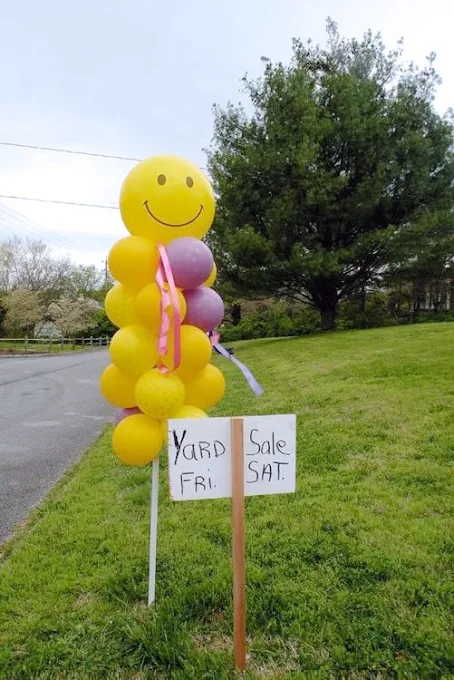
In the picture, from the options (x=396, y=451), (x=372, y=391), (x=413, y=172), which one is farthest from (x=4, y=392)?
(x=413, y=172)

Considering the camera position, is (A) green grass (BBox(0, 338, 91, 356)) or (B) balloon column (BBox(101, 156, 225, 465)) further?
(A) green grass (BBox(0, 338, 91, 356))

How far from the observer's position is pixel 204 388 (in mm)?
2670

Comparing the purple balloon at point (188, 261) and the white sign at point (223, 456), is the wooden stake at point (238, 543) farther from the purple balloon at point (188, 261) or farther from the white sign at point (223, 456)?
the purple balloon at point (188, 261)

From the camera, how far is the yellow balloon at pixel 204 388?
266cm

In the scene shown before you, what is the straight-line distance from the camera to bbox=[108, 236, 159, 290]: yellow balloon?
2445 mm

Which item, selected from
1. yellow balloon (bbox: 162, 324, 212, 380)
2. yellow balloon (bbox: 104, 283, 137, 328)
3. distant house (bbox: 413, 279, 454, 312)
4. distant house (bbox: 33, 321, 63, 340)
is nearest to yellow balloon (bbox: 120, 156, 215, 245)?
yellow balloon (bbox: 104, 283, 137, 328)

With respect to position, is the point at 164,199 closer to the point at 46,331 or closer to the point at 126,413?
the point at 126,413

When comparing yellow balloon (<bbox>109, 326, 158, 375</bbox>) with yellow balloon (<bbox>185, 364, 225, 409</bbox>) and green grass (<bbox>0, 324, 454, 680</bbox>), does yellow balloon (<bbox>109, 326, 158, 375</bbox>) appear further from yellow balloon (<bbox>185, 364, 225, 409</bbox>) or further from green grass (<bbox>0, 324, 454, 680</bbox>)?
green grass (<bbox>0, 324, 454, 680</bbox>)

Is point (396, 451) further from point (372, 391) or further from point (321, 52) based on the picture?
point (321, 52)

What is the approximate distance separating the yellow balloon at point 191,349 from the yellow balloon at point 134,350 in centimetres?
8

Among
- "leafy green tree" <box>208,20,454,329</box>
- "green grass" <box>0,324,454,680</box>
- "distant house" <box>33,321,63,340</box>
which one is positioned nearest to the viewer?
"green grass" <box>0,324,454,680</box>

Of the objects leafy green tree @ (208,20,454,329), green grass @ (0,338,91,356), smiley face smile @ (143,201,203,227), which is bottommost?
green grass @ (0,338,91,356)

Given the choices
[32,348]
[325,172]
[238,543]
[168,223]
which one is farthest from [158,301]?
[32,348]

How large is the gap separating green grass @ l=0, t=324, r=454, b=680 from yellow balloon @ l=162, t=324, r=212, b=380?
120 cm
